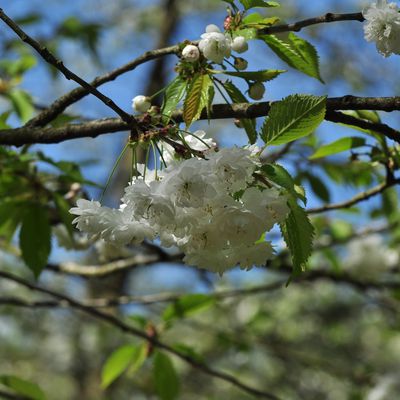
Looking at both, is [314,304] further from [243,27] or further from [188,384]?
[243,27]

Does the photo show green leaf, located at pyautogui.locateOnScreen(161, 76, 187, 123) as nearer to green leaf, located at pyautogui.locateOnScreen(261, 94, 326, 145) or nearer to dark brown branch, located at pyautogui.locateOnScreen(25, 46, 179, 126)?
dark brown branch, located at pyautogui.locateOnScreen(25, 46, 179, 126)

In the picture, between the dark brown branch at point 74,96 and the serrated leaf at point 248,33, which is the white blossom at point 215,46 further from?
the dark brown branch at point 74,96

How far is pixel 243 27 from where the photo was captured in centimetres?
139

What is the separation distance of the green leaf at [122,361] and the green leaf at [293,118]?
160 centimetres

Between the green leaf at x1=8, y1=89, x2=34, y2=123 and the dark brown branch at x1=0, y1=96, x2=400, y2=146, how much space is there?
1.21 metres

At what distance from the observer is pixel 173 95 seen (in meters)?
1.30

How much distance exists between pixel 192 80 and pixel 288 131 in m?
0.30

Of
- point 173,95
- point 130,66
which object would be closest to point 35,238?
point 130,66

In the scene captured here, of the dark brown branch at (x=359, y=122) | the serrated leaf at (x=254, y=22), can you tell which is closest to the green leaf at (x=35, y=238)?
the serrated leaf at (x=254, y=22)

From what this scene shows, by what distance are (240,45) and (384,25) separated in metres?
0.32

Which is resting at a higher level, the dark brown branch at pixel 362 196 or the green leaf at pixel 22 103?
the green leaf at pixel 22 103

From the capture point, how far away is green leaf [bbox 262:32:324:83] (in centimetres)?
137

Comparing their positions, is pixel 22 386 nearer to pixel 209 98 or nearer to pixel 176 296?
pixel 176 296

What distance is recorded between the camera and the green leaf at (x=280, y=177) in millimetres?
1044
